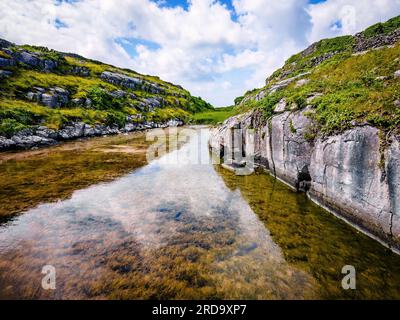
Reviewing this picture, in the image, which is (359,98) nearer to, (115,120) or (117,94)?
(115,120)

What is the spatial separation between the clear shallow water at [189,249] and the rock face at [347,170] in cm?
90

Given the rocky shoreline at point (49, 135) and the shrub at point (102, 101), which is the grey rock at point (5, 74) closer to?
the shrub at point (102, 101)

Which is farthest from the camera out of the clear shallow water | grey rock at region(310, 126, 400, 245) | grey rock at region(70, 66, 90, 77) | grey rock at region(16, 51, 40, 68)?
grey rock at region(70, 66, 90, 77)

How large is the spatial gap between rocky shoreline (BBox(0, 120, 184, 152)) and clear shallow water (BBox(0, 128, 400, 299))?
1023 inches

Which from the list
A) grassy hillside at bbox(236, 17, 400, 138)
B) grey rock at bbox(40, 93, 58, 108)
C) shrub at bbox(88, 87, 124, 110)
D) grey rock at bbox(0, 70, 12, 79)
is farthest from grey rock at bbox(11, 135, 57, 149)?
grassy hillside at bbox(236, 17, 400, 138)

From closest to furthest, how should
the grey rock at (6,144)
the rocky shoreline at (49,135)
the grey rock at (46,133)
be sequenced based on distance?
the grey rock at (6,144) → the rocky shoreline at (49,135) → the grey rock at (46,133)

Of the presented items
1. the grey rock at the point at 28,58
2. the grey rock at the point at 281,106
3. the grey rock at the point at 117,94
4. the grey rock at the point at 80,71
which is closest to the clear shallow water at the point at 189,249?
the grey rock at the point at 281,106

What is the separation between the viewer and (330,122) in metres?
12.4

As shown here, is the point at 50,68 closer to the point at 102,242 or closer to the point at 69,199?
the point at 69,199

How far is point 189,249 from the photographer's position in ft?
→ 32.0

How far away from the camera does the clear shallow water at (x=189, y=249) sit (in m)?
7.50

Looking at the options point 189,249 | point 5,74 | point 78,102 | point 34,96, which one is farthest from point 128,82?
point 189,249

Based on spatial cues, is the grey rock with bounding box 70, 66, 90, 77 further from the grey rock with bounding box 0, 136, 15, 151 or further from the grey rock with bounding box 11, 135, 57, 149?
the grey rock with bounding box 0, 136, 15, 151

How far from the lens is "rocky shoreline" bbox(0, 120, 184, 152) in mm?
34125
